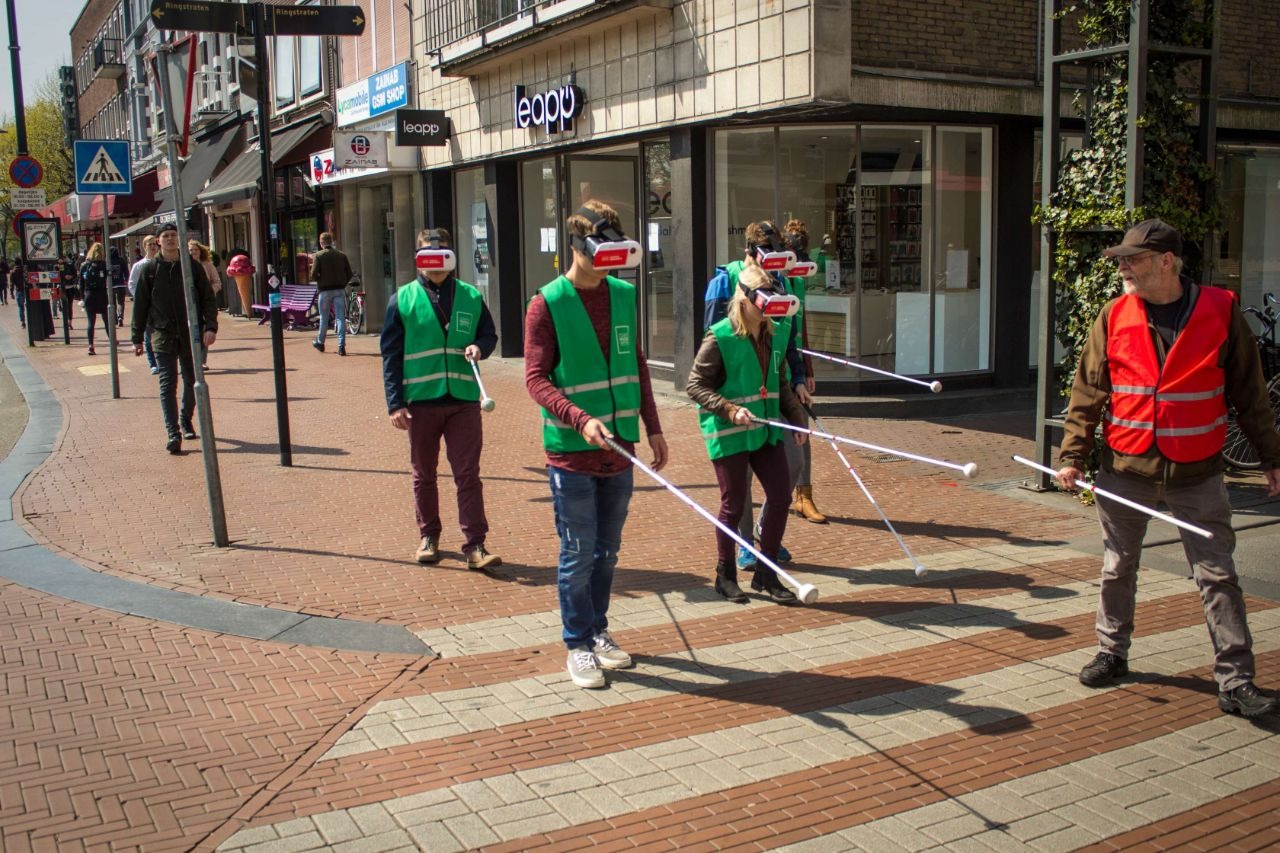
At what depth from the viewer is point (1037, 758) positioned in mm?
4410

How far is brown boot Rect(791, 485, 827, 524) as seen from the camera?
8.16 m

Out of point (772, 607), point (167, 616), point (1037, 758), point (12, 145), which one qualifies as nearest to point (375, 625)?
point (167, 616)

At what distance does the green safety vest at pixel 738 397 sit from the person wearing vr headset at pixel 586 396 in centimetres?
90

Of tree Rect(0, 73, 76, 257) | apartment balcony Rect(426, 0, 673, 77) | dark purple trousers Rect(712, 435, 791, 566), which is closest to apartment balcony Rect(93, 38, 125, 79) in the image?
tree Rect(0, 73, 76, 257)

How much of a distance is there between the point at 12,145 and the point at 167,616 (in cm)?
6689

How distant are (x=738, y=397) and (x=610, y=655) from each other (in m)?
1.54

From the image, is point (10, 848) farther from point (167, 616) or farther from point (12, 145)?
point (12, 145)

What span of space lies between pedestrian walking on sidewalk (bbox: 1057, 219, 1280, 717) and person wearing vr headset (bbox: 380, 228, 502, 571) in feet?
11.3

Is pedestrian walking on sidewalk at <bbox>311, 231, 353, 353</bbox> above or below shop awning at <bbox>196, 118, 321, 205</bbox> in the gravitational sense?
below

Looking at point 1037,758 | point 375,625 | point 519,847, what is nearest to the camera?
point 519,847

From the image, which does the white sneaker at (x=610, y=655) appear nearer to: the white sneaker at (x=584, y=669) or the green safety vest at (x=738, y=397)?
the white sneaker at (x=584, y=669)

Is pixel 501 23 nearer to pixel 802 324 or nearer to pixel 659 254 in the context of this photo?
pixel 659 254

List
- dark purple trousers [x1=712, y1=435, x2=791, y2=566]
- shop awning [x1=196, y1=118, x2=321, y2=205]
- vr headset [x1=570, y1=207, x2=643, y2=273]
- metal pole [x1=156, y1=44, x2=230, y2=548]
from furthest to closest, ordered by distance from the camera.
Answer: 1. shop awning [x1=196, y1=118, x2=321, y2=205]
2. metal pole [x1=156, y1=44, x2=230, y2=548]
3. dark purple trousers [x1=712, y1=435, x2=791, y2=566]
4. vr headset [x1=570, y1=207, x2=643, y2=273]

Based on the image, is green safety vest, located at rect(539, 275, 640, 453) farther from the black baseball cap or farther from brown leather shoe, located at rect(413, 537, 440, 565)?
brown leather shoe, located at rect(413, 537, 440, 565)
